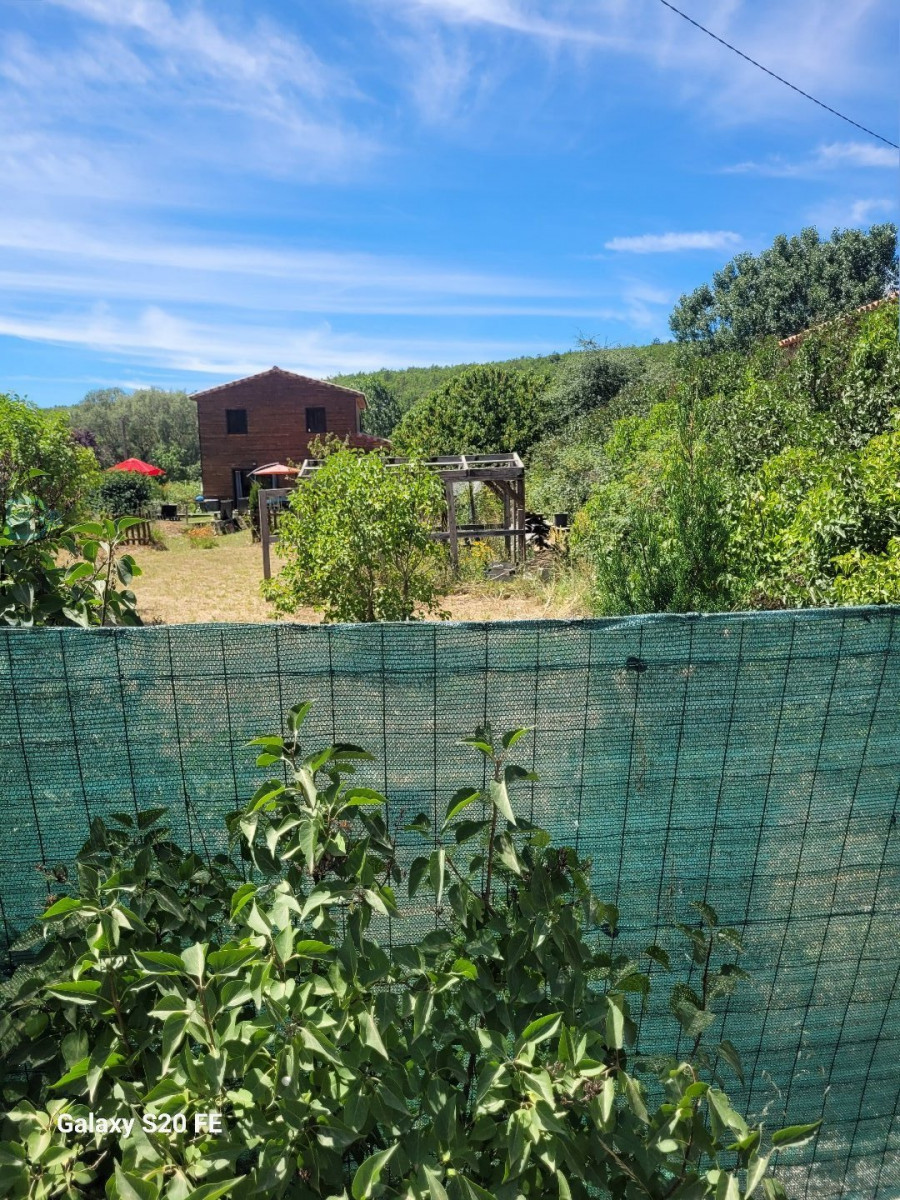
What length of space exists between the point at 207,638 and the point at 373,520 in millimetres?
6658

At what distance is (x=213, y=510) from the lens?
107 feet

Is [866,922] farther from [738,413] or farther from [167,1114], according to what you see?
[738,413]

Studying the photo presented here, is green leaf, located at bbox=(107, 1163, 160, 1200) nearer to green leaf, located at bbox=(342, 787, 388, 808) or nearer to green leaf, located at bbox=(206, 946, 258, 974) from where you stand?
green leaf, located at bbox=(206, 946, 258, 974)

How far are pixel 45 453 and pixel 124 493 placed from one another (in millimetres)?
18749

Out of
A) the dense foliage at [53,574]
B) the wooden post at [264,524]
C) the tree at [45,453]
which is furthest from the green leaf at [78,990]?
the wooden post at [264,524]

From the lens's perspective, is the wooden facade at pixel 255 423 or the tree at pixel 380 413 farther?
the tree at pixel 380 413

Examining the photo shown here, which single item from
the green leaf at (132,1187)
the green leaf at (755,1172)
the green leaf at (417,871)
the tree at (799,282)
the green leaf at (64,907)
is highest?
the tree at (799,282)

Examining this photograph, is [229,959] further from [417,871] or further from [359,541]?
[359,541]

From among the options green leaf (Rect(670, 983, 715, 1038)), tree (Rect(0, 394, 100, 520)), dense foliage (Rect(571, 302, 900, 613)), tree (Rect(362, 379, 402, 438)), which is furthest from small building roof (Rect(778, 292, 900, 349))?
tree (Rect(362, 379, 402, 438))

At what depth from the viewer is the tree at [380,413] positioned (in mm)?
68375

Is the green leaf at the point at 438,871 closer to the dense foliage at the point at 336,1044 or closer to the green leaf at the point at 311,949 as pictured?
the dense foliage at the point at 336,1044

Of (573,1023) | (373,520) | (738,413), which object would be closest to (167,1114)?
(573,1023)

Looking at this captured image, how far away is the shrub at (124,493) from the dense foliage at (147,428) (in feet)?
90.5

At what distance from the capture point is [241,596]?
14.3 metres
